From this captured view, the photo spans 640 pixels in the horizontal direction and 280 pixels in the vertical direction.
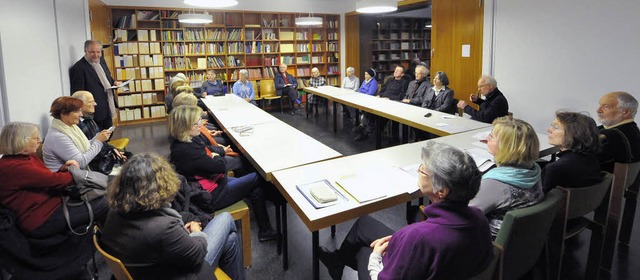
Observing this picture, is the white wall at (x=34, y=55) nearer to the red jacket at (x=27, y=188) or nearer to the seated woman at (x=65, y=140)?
the seated woman at (x=65, y=140)

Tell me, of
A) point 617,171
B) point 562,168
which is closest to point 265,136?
point 562,168

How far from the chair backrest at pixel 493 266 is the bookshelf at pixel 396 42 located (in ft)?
31.7

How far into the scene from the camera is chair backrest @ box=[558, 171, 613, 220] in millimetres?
2010

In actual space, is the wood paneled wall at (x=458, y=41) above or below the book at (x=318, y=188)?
above

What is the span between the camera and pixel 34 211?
2209 mm

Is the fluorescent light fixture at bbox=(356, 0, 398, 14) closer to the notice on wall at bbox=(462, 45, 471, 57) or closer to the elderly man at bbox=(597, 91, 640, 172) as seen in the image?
the notice on wall at bbox=(462, 45, 471, 57)

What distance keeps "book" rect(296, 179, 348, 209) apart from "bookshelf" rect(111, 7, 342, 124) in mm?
7086

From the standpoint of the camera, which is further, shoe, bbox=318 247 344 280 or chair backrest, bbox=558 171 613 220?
shoe, bbox=318 247 344 280

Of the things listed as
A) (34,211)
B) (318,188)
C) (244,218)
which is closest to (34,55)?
(34,211)

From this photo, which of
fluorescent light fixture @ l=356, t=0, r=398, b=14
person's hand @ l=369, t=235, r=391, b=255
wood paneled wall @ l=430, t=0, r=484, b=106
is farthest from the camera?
wood paneled wall @ l=430, t=0, r=484, b=106

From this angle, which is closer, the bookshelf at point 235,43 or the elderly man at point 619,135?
the elderly man at point 619,135

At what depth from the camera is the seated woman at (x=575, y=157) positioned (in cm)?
A: 216

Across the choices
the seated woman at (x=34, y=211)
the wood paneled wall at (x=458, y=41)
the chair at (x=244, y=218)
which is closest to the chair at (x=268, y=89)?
the wood paneled wall at (x=458, y=41)

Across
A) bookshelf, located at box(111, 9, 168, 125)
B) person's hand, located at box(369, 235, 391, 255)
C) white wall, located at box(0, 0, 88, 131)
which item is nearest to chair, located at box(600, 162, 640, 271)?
person's hand, located at box(369, 235, 391, 255)
